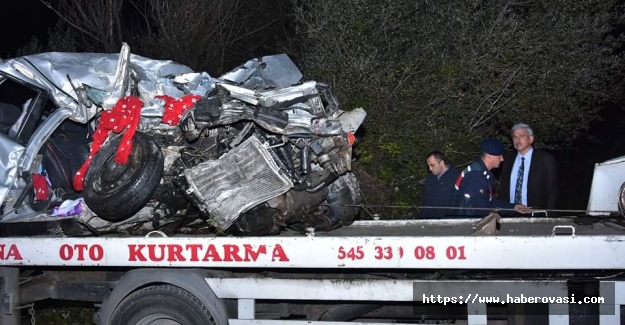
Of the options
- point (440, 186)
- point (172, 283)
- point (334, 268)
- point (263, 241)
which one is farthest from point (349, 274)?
point (440, 186)

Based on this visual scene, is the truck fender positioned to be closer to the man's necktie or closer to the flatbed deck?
the flatbed deck

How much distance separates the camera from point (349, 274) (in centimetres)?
573

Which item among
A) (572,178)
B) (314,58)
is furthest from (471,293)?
(572,178)

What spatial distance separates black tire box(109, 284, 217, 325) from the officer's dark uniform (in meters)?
2.51

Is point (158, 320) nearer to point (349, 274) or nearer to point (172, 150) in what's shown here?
point (172, 150)

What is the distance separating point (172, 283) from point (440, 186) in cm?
279

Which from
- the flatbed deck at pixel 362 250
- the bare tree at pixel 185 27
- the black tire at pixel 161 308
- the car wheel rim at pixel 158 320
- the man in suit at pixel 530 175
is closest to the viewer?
the flatbed deck at pixel 362 250

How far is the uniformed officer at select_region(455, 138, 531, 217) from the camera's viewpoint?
645 centimetres

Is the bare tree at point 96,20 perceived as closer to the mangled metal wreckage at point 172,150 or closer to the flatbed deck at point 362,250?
the mangled metal wreckage at point 172,150

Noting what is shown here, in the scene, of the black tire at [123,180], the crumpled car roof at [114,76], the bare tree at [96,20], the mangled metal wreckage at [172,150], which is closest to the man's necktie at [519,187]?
the mangled metal wreckage at [172,150]

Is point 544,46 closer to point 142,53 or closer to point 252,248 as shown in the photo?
point 252,248

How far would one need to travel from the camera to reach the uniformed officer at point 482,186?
6453 millimetres

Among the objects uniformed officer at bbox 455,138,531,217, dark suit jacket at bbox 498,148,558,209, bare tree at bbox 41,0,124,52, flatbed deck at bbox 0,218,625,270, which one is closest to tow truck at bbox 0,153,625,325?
flatbed deck at bbox 0,218,625,270

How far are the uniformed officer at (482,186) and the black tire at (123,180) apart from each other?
2.69 metres
